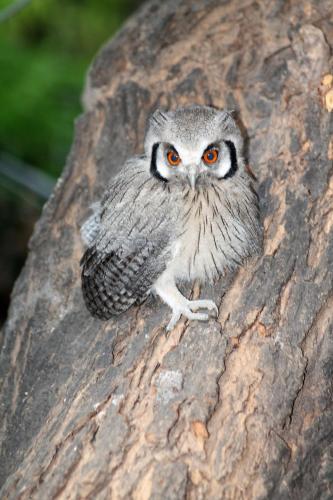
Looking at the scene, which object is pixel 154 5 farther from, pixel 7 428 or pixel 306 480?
pixel 306 480

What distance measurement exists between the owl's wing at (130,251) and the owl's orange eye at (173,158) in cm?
15

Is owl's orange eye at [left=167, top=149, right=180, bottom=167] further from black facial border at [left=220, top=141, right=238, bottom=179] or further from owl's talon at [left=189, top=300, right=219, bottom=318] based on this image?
owl's talon at [left=189, top=300, right=219, bottom=318]

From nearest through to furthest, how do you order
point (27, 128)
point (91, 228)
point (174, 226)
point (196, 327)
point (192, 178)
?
1. point (196, 327)
2. point (192, 178)
3. point (174, 226)
4. point (91, 228)
5. point (27, 128)

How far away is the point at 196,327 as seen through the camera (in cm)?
272

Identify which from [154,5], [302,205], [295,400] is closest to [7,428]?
[295,400]

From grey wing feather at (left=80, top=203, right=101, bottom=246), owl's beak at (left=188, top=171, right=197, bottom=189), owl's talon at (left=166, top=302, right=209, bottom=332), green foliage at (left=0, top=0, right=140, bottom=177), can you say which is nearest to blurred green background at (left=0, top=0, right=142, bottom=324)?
green foliage at (left=0, top=0, right=140, bottom=177)

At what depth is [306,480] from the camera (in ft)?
7.73

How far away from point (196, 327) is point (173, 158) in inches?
29.9

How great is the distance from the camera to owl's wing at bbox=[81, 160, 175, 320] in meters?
2.96

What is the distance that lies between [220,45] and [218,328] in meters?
1.74

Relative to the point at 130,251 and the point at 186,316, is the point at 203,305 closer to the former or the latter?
the point at 186,316

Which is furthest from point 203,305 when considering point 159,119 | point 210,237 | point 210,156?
point 159,119

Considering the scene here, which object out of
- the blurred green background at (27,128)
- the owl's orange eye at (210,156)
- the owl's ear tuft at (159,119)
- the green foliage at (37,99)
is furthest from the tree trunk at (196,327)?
the green foliage at (37,99)

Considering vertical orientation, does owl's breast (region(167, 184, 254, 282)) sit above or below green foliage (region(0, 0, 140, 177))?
above
